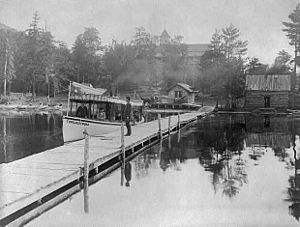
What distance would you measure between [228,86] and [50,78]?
12.7m

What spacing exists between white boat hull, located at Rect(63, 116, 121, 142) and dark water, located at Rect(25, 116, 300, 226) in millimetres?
3170

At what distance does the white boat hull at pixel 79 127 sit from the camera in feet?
35.3

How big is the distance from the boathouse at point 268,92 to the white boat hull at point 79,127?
17.5 m

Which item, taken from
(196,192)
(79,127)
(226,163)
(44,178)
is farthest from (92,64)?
(196,192)

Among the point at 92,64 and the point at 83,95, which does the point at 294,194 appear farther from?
the point at 92,64

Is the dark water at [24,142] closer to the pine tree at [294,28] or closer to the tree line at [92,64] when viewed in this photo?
the tree line at [92,64]

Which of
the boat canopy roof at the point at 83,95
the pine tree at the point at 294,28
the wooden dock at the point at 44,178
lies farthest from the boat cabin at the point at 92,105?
Answer: the pine tree at the point at 294,28

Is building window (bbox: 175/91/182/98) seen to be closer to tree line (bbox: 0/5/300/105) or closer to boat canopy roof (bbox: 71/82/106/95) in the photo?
tree line (bbox: 0/5/300/105)

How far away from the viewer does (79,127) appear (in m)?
11.0

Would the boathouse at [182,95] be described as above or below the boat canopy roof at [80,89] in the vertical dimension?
above

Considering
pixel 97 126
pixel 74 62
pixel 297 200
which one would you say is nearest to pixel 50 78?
pixel 74 62

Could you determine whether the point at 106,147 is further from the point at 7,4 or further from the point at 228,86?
the point at 228,86

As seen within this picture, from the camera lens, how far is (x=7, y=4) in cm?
310

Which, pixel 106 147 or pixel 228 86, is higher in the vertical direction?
pixel 228 86
